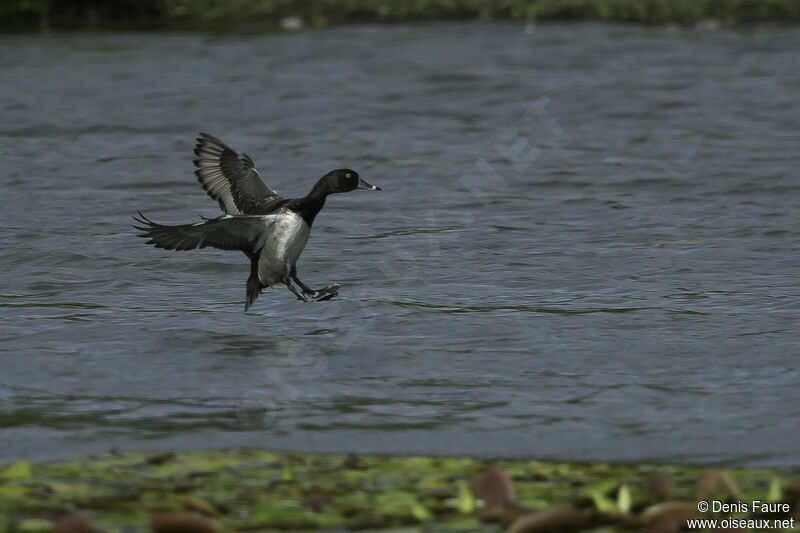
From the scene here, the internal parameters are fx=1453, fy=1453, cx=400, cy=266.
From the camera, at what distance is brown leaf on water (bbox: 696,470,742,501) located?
4.88 m

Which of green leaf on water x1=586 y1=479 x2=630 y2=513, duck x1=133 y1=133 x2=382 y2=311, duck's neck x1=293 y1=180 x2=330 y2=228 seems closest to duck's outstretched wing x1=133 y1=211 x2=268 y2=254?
duck x1=133 y1=133 x2=382 y2=311

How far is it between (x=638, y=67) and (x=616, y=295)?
8.43m

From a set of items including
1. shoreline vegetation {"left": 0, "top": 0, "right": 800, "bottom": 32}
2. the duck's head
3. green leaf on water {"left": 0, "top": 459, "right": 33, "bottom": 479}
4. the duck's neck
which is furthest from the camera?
shoreline vegetation {"left": 0, "top": 0, "right": 800, "bottom": 32}

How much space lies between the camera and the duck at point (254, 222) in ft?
24.9

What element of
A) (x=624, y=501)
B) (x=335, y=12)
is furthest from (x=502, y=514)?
(x=335, y=12)

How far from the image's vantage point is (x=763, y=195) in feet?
36.2

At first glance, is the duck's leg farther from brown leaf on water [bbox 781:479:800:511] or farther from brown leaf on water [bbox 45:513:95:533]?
brown leaf on water [bbox 45:513:95:533]

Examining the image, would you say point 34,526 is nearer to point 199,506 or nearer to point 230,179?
point 199,506

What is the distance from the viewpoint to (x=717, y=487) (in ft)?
16.1

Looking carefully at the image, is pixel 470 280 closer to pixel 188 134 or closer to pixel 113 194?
pixel 113 194

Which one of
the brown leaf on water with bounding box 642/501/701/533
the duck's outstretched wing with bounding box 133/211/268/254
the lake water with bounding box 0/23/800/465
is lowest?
the lake water with bounding box 0/23/800/465

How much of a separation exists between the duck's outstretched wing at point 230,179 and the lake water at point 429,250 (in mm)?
640

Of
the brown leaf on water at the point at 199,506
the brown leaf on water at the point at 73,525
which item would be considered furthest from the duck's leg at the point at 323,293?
the brown leaf on water at the point at 73,525

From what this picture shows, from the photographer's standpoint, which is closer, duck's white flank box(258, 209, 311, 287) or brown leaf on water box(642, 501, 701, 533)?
brown leaf on water box(642, 501, 701, 533)
